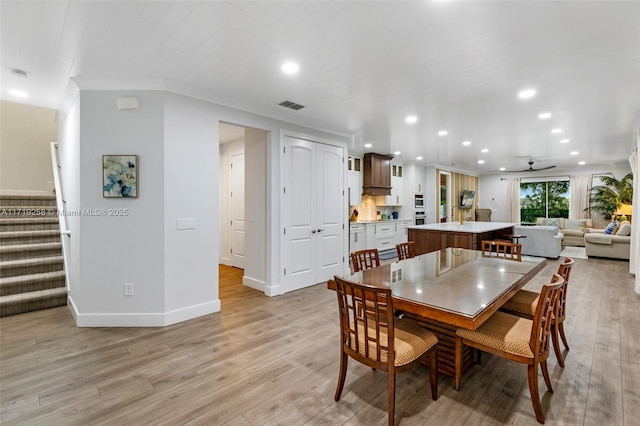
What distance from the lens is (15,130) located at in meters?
5.54

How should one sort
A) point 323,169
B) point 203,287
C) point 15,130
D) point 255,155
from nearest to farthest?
1. point 203,287
2. point 255,155
3. point 323,169
4. point 15,130

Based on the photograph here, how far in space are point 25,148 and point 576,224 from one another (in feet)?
46.3

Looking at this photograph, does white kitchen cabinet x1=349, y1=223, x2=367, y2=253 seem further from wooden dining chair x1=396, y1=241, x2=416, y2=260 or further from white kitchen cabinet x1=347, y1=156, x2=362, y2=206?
wooden dining chair x1=396, y1=241, x2=416, y2=260

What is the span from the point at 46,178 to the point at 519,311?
7.76 metres

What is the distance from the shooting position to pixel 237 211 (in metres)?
6.20

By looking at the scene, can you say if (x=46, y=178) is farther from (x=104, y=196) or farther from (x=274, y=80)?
(x=274, y=80)

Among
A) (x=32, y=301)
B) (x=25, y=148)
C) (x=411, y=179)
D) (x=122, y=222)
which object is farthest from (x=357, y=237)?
(x=25, y=148)

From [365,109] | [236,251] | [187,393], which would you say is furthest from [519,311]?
[236,251]

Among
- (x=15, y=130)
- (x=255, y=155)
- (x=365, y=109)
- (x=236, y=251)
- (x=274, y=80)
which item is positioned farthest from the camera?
(x=236, y=251)

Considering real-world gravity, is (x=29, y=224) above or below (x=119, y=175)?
below

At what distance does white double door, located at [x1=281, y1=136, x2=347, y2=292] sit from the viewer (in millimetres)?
4449

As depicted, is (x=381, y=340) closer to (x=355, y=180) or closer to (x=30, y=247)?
(x=30, y=247)

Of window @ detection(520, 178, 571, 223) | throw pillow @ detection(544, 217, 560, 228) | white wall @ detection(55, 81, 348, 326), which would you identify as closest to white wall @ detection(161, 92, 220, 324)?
white wall @ detection(55, 81, 348, 326)

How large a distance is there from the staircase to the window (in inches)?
539
